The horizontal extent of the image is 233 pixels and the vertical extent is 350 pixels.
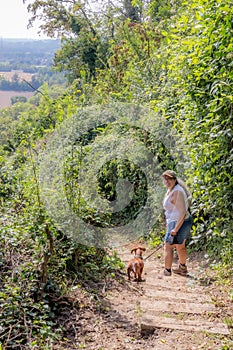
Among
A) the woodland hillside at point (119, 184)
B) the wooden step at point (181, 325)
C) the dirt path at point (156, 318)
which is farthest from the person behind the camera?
the woodland hillside at point (119, 184)

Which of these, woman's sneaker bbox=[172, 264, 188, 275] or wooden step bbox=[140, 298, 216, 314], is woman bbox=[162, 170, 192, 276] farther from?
wooden step bbox=[140, 298, 216, 314]

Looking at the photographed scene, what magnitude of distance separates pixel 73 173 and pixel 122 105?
15.3 feet

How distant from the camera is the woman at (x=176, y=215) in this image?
5367 mm

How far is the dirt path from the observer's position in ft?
11.6

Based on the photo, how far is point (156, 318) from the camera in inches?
153

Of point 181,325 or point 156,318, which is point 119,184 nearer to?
point 156,318

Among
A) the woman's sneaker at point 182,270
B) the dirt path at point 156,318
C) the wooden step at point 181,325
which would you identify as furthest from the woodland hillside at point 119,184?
the wooden step at point 181,325

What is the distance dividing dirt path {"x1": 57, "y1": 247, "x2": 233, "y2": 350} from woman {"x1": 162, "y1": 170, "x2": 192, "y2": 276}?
506 millimetres

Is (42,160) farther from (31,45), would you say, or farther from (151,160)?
(31,45)

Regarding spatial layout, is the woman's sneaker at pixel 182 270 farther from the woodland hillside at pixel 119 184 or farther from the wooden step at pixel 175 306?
the wooden step at pixel 175 306

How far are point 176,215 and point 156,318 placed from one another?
179cm

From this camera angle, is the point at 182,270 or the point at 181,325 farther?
the point at 182,270

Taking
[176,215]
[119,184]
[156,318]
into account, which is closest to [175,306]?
[156,318]

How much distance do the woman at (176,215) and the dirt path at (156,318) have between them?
0.51m
